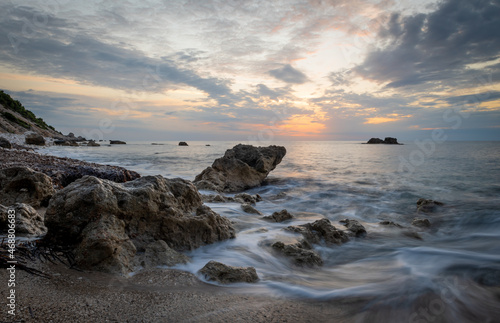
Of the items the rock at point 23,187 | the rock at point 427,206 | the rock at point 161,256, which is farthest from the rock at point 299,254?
the rock at point 427,206

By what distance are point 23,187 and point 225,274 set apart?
417 centimetres

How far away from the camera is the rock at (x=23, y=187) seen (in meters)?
4.73

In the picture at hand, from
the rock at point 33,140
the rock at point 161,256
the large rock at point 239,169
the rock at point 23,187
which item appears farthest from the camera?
the rock at point 33,140

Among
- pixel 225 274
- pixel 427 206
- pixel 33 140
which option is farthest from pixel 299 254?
pixel 33 140

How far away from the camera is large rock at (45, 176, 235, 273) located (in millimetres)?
3189

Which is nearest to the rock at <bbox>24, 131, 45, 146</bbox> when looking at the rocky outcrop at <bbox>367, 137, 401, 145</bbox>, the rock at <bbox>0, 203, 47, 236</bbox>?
the rock at <bbox>0, 203, 47, 236</bbox>

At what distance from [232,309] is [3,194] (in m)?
4.61

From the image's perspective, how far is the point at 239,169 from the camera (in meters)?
12.6

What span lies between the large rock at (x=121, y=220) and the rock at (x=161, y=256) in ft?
0.48

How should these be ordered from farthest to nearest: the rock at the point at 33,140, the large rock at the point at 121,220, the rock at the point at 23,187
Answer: the rock at the point at 33,140
the rock at the point at 23,187
the large rock at the point at 121,220

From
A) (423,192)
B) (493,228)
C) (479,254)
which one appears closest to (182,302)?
(479,254)

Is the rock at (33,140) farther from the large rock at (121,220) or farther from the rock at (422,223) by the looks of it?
the rock at (422,223)

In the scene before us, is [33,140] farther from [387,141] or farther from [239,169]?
[387,141]

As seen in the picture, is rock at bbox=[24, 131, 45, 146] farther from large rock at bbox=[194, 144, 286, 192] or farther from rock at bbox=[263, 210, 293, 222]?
rock at bbox=[263, 210, 293, 222]
